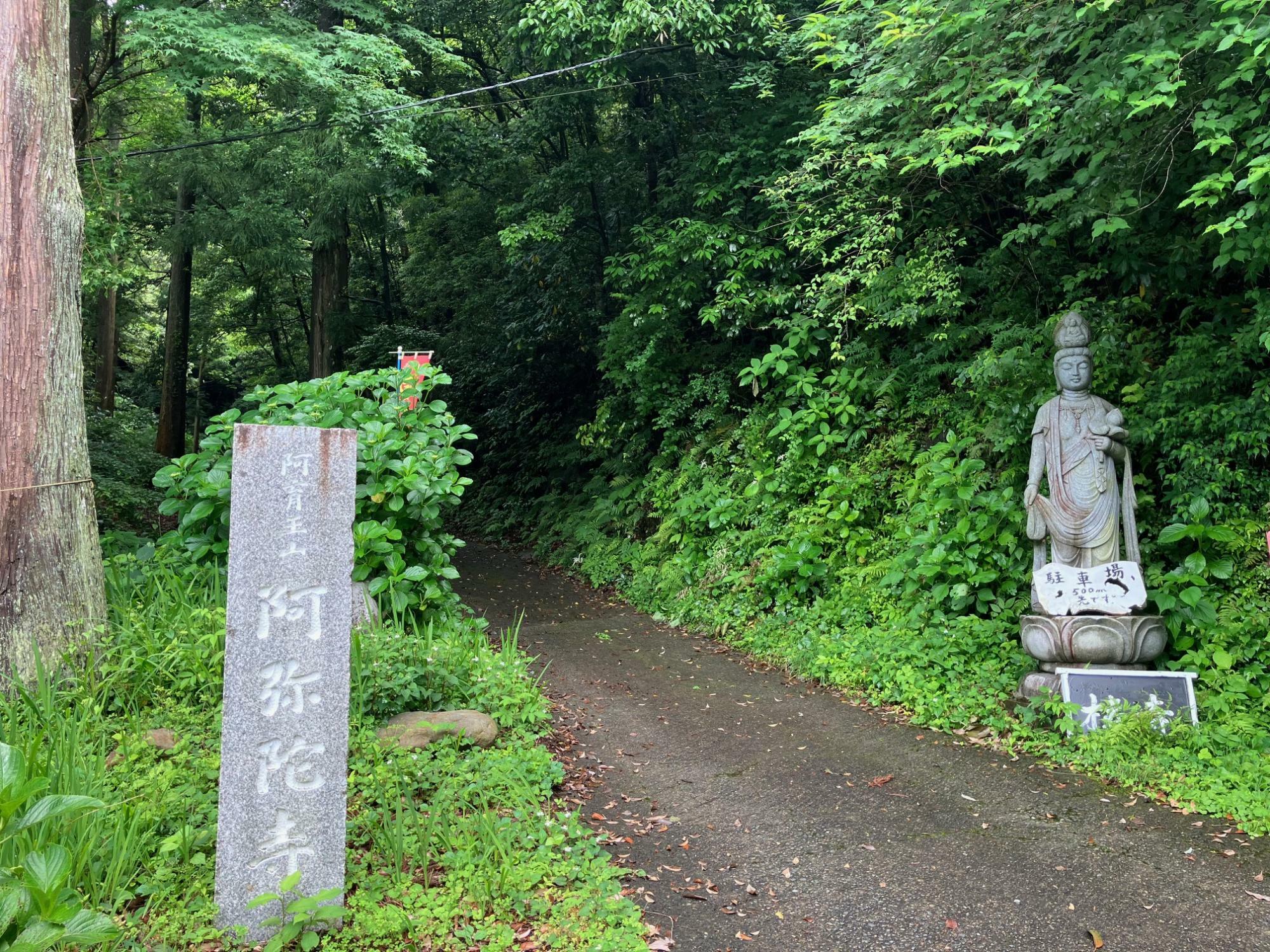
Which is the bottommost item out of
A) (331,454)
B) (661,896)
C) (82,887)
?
(661,896)

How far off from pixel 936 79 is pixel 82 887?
687 cm

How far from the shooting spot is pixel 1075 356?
5762 millimetres

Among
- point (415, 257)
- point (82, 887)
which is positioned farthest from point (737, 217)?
point (415, 257)

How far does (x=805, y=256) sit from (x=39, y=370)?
6.94 meters

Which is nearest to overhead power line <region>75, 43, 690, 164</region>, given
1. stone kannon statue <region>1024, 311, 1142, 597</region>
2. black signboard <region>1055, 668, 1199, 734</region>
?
stone kannon statue <region>1024, 311, 1142, 597</region>

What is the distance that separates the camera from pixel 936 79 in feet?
20.5

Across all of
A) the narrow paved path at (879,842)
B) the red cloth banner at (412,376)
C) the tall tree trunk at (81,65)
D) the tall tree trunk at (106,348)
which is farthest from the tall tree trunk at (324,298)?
the narrow paved path at (879,842)

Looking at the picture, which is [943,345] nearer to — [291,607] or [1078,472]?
[1078,472]

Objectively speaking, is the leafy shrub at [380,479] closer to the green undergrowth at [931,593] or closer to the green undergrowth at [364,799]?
the green undergrowth at [364,799]

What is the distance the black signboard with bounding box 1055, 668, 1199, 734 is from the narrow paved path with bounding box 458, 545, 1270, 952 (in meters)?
0.53

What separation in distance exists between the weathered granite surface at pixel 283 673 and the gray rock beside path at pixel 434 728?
1.03m

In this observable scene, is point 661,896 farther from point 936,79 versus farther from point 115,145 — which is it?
point 115,145

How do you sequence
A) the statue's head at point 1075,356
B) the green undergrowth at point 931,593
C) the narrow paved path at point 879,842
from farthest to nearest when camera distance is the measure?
Answer: the statue's head at point 1075,356 → the green undergrowth at point 931,593 → the narrow paved path at point 879,842

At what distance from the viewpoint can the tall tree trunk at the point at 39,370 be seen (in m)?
4.44
